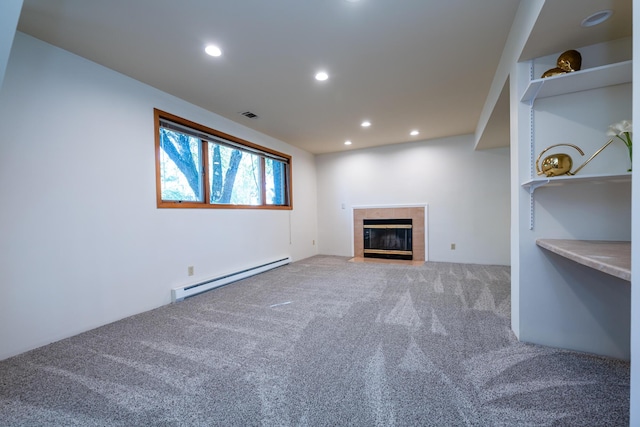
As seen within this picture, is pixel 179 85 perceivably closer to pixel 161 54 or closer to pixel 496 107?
pixel 161 54

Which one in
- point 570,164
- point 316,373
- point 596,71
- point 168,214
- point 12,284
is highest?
point 596,71

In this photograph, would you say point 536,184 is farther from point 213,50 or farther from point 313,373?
point 213,50

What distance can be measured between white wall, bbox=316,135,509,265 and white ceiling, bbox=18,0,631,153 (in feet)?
5.15

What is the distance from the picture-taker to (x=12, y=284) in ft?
5.94

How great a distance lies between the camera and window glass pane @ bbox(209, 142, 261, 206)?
3.53 meters

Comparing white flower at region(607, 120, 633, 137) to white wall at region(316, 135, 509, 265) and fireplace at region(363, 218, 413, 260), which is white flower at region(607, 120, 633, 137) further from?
fireplace at region(363, 218, 413, 260)

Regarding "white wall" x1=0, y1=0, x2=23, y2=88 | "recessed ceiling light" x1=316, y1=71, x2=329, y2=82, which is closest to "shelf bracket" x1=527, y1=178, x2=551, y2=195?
"recessed ceiling light" x1=316, y1=71, x2=329, y2=82

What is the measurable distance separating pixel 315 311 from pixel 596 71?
2.61 meters

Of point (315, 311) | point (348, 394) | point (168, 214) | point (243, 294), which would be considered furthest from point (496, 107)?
point (168, 214)

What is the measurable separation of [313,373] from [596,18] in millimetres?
2568

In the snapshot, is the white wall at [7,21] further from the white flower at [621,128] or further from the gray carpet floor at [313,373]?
the white flower at [621,128]

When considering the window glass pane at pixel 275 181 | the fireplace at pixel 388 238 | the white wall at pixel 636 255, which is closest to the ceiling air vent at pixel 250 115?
the window glass pane at pixel 275 181

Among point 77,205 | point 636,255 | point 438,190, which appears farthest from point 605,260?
point 438,190

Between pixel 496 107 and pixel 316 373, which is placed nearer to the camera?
pixel 316 373
